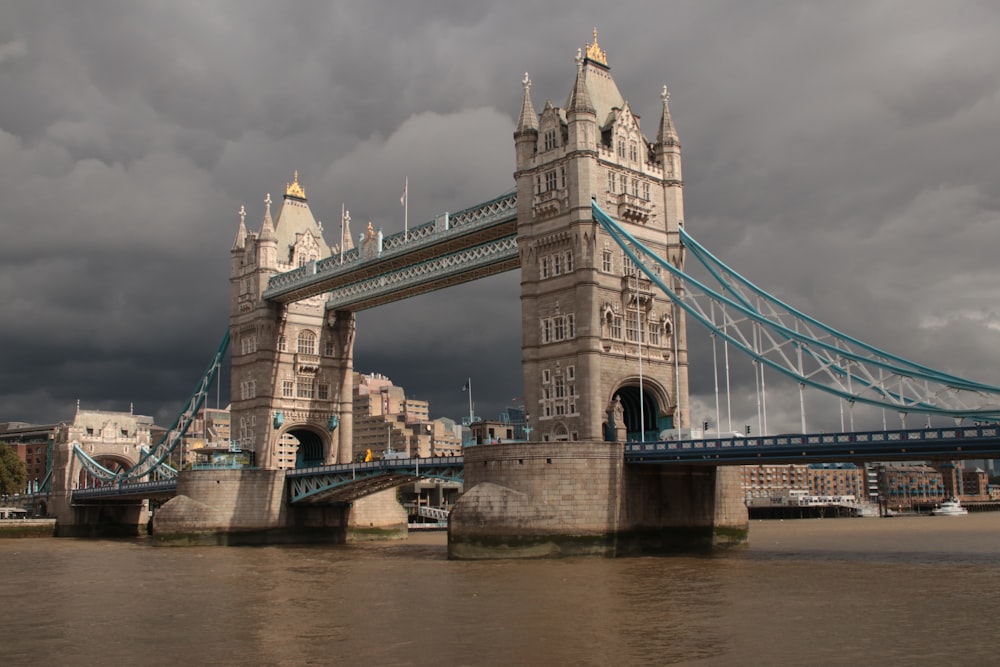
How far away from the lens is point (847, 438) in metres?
41.3

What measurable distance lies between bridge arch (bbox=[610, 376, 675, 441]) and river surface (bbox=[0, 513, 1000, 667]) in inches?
334

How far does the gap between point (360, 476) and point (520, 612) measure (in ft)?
120

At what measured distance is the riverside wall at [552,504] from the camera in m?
45.7

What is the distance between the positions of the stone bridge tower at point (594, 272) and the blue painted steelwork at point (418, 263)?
3.89m

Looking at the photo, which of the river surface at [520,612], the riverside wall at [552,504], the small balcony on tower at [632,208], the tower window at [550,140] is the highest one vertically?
the tower window at [550,140]

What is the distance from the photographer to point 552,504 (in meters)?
46.0

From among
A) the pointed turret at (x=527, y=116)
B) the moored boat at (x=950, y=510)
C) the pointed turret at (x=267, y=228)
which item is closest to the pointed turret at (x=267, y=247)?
the pointed turret at (x=267, y=228)

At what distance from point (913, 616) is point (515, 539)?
2151 centimetres

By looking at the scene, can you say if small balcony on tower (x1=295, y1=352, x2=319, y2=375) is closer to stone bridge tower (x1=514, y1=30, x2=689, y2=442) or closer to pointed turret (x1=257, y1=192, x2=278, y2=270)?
pointed turret (x1=257, y1=192, x2=278, y2=270)

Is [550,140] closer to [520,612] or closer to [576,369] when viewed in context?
[576,369]

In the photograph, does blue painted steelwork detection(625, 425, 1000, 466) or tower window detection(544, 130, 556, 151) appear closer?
blue painted steelwork detection(625, 425, 1000, 466)

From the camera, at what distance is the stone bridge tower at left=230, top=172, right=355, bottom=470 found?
76.3 m

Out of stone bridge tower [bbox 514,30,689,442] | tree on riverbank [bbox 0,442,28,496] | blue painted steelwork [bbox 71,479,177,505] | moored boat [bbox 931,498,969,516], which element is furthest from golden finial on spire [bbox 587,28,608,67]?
moored boat [bbox 931,498,969,516]

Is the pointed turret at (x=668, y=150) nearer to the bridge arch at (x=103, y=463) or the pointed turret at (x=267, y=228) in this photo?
the pointed turret at (x=267, y=228)
